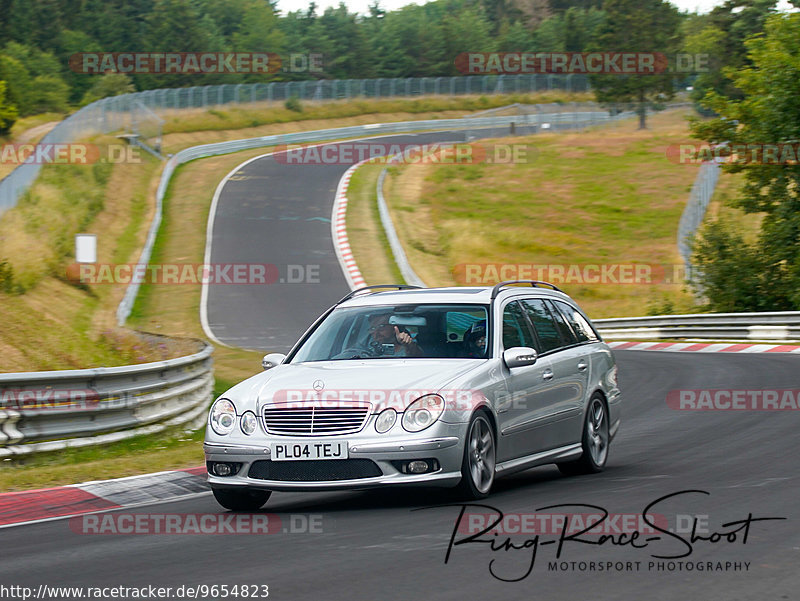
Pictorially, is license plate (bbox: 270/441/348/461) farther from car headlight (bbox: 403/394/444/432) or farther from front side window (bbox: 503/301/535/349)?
front side window (bbox: 503/301/535/349)

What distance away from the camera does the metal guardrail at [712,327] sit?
Answer: 28094mm

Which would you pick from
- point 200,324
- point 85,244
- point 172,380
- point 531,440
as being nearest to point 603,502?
point 531,440

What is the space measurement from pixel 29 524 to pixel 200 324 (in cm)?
1972

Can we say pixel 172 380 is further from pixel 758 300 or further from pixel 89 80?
pixel 89 80

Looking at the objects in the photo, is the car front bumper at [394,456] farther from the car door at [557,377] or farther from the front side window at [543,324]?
the front side window at [543,324]

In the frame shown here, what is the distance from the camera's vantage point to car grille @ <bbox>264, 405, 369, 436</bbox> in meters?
7.86

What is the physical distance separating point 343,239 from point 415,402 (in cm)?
3119

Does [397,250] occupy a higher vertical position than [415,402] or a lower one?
lower

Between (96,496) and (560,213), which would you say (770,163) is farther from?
(96,496)

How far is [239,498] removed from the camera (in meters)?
8.34

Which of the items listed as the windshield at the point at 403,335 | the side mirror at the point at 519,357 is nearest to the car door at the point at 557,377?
the side mirror at the point at 519,357

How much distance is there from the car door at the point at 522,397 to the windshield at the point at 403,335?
262 mm

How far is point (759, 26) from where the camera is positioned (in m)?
90.1

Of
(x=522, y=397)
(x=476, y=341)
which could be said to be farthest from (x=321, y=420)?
(x=522, y=397)
